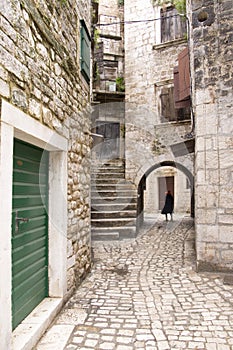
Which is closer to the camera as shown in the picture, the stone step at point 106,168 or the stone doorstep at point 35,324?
the stone doorstep at point 35,324

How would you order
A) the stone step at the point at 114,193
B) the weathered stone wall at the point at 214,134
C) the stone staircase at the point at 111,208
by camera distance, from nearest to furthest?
the weathered stone wall at the point at 214,134 < the stone staircase at the point at 111,208 < the stone step at the point at 114,193

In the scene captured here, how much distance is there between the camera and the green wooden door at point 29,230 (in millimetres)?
2287

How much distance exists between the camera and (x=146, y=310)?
115 inches

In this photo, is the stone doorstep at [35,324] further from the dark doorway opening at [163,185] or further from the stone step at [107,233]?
the dark doorway opening at [163,185]

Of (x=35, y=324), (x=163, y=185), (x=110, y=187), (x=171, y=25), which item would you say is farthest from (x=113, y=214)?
(x=163, y=185)

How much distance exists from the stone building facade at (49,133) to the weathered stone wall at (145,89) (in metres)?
5.95

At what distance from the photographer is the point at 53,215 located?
119 inches

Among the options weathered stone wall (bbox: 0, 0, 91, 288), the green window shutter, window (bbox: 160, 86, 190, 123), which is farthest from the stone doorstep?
window (bbox: 160, 86, 190, 123)

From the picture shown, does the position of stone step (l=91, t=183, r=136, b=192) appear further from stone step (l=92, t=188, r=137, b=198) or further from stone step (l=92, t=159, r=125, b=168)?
stone step (l=92, t=159, r=125, b=168)

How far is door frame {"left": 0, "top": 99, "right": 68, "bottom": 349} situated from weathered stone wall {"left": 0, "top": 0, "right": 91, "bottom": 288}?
0.12 meters

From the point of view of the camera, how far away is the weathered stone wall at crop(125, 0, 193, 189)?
9.95 meters

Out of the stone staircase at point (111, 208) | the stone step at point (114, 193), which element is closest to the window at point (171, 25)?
the stone staircase at point (111, 208)

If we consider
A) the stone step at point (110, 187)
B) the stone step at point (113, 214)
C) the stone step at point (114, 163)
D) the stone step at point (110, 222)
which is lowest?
the stone step at point (110, 222)

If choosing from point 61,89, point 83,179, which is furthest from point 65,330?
point 61,89
